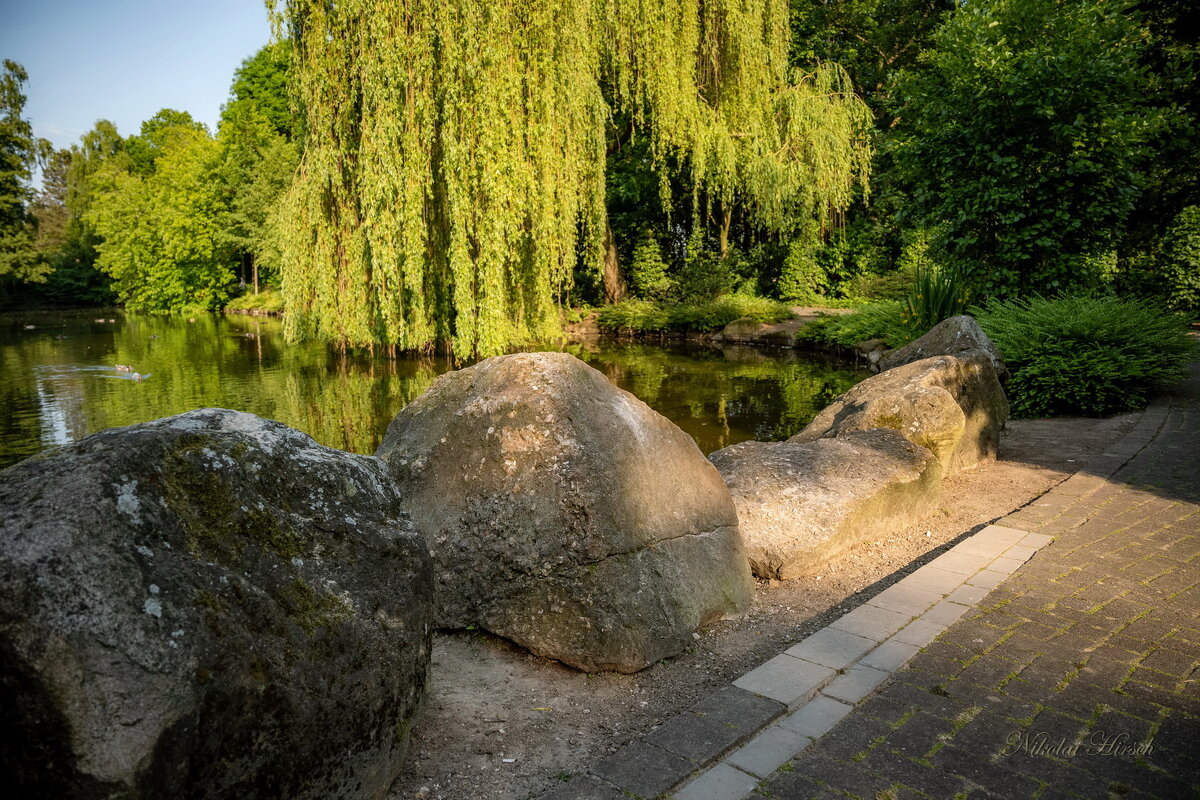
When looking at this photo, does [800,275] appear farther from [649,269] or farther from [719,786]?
[719,786]

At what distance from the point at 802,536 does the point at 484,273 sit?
31.2 ft

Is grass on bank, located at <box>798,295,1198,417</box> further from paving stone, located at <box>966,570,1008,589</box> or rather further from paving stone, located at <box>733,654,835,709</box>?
paving stone, located at <box>733,654,835,709</box>

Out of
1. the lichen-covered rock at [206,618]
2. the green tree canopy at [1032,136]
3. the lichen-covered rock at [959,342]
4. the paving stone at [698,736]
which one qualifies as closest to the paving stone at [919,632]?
the paving stone at [698,736]

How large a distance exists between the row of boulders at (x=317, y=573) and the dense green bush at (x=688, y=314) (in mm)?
17747

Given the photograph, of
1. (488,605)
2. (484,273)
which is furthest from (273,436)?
(484,273)

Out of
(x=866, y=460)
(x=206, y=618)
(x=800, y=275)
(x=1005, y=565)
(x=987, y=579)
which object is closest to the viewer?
(x=206, y=618)

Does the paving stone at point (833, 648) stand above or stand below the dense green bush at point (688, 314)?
below

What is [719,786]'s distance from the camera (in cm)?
248

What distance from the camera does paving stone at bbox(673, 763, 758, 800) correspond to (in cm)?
243

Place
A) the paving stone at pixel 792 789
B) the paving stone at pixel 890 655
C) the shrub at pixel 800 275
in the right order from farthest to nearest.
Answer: the shrub at pixel 800 275, the paving stone at pixel 890 655, the paving stone at pixel 792 789

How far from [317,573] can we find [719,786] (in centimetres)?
143

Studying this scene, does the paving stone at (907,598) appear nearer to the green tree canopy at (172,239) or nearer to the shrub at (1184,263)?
the shrub at (1184,263)

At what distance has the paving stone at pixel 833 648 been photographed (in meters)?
3.28

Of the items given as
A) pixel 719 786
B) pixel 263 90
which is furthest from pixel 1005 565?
pixel 263 90
